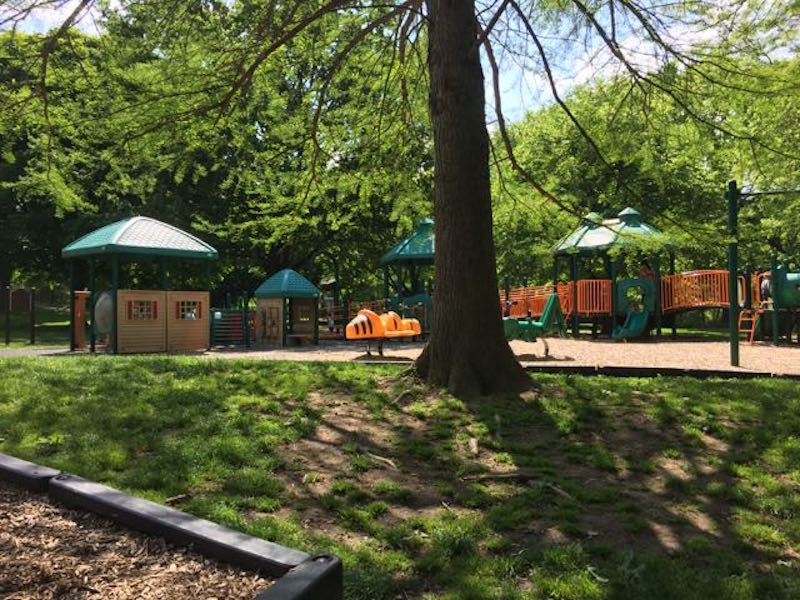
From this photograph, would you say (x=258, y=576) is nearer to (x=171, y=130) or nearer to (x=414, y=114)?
Answer: (x=171, y=130)

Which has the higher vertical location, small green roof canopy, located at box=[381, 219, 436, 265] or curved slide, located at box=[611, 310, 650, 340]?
small green roof canopy, located at box=[381, 219, 436, 265]

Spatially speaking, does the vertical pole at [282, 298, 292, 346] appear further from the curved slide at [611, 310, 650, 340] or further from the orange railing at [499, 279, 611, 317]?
the curved slide at [611, 310, 650, 340]

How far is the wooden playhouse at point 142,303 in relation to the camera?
16609 millimetres

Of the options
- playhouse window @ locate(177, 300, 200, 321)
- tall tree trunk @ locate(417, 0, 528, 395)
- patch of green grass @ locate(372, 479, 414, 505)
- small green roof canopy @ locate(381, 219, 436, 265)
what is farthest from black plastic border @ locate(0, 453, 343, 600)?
small green roof canopy @ locate(381, 219, 436, 265)

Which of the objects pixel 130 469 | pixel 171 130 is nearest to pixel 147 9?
pixel 171 130

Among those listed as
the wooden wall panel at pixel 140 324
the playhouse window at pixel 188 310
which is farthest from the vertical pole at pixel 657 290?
the wooden wall panel at pixel 140 324

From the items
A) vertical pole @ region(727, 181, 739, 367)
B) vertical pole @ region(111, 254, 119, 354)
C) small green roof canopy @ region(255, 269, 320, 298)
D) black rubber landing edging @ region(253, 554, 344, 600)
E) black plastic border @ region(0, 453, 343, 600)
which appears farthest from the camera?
→ small green roof canopy @ region(255, 269, 320, 298)

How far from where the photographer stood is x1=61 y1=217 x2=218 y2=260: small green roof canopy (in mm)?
16719

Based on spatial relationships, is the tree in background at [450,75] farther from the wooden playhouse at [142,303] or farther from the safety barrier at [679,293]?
the safety barrier at [679,293]

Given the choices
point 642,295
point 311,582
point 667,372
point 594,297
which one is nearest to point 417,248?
point 594,297

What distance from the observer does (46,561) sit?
3199 mm

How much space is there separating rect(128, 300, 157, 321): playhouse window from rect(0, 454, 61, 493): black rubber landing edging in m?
13.0

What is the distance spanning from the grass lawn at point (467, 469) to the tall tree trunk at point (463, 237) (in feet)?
1.56

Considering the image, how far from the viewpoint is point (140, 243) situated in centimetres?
1716
